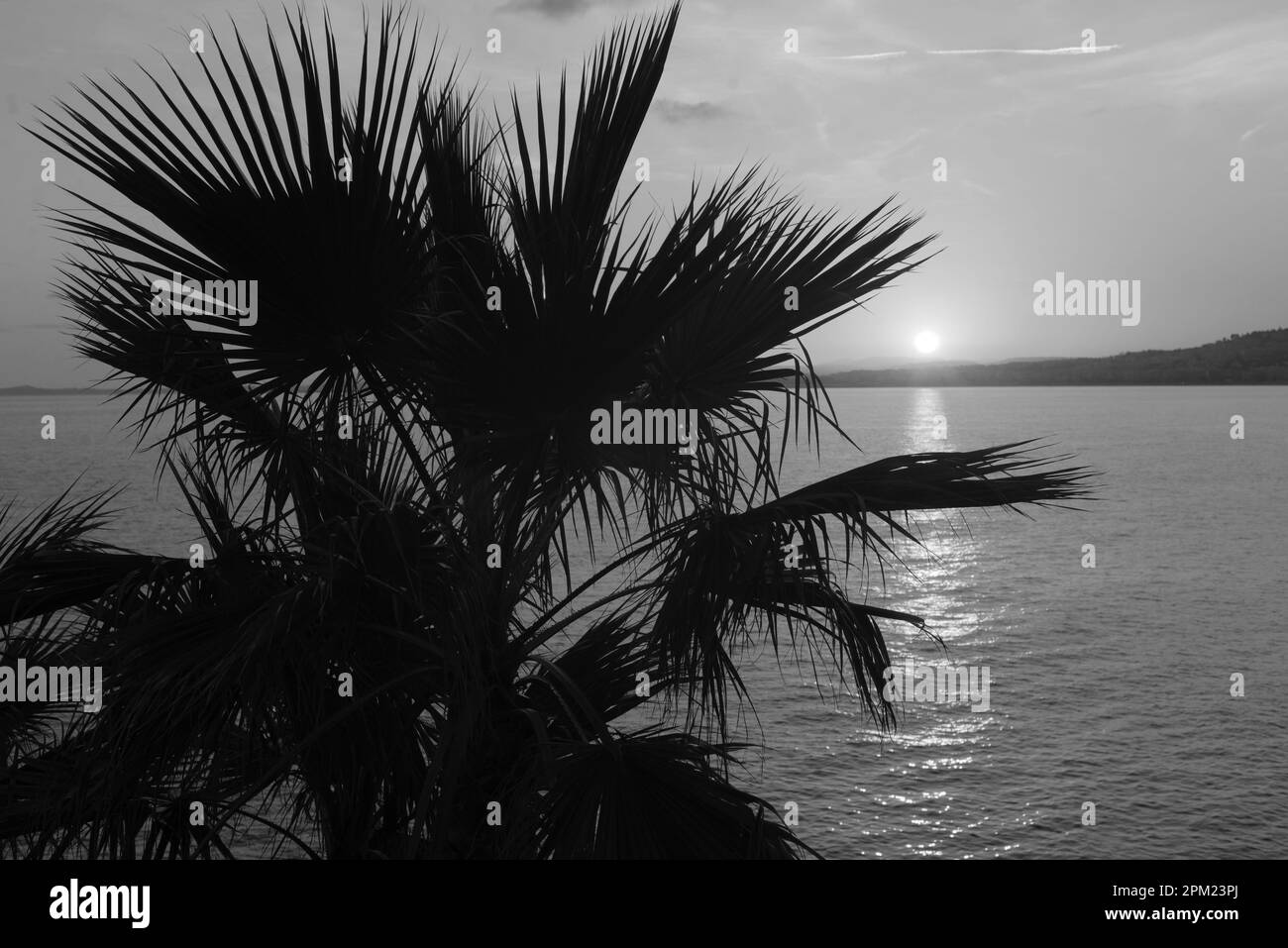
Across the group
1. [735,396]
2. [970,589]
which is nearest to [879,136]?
[970,589]

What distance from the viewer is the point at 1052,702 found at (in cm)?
3055

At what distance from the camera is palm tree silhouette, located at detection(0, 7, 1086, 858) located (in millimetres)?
3402

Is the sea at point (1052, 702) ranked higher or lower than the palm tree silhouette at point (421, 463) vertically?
lower

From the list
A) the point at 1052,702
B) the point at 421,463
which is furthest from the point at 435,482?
the point at 1052,702

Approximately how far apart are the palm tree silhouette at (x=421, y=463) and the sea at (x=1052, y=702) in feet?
2.83

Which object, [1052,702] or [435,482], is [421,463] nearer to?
[435,482]

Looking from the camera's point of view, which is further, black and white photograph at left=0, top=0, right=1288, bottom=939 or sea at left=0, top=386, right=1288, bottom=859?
sea at left=0, top=386, right=1288, bottom=859

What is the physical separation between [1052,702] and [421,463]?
30.4 m

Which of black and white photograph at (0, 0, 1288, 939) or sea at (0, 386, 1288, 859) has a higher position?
black and white photograph at (0, 0, 1288, 939)

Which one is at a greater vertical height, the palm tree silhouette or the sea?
the palm tree silhouette

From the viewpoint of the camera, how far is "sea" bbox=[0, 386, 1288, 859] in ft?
73.6

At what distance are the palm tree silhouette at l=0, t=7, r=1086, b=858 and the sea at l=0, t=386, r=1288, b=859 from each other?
0.86m

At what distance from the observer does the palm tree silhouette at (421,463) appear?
11.2 feet
